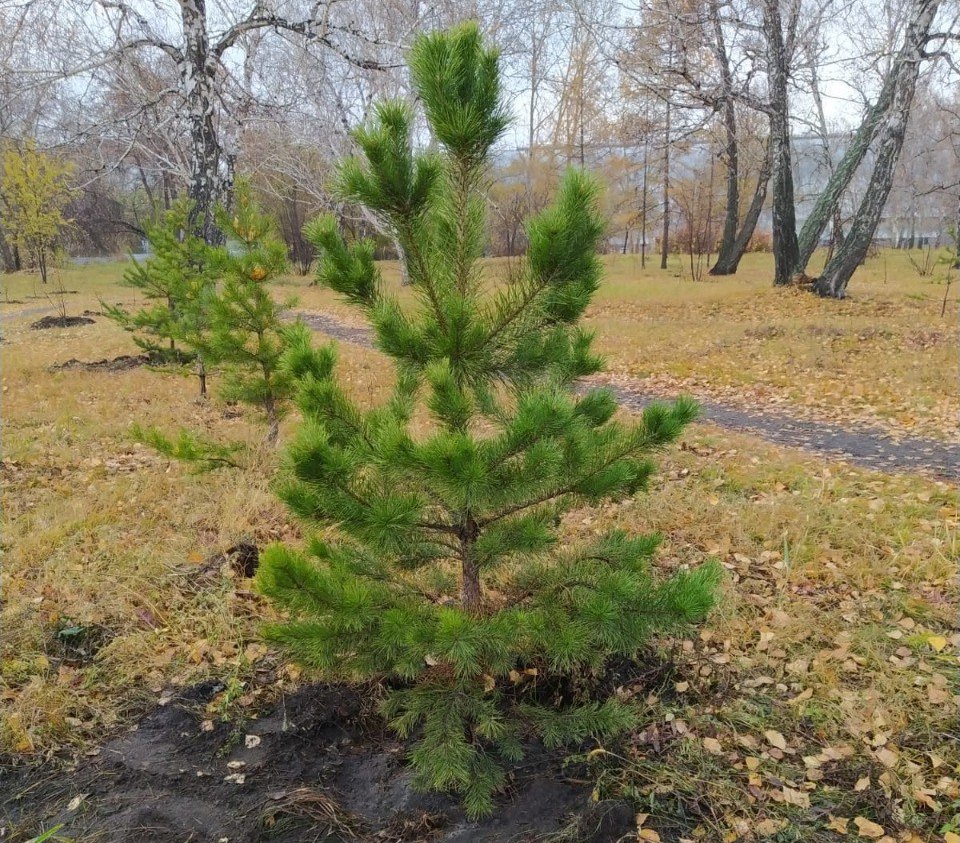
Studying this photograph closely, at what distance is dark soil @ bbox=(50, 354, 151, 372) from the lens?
10605mm

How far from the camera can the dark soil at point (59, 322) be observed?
16219 mm

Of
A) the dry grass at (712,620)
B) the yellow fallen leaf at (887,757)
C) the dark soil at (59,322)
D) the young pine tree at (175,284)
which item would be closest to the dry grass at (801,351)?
the dry grass at (712,620)

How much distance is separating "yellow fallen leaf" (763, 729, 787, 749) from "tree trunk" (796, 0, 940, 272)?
13617 mm

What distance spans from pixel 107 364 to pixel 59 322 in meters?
7.62

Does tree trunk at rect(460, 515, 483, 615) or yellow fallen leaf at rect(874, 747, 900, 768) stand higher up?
tree trunk at rect(460, 515, 483, 615)

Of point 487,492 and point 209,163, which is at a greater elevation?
point 209,163

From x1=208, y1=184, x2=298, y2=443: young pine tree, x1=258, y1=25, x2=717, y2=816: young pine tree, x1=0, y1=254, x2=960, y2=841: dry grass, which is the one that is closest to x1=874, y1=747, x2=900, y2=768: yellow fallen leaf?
x1=0, y1=254, x2=960, y2=841: dry grass

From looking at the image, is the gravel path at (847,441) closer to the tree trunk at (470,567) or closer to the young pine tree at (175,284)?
Result: the young pine tree at (175,284)

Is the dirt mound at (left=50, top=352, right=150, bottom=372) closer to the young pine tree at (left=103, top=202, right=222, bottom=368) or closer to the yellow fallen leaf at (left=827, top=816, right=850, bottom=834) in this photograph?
the young pine tree at (left=103, top=202, right=222, bottom=368)

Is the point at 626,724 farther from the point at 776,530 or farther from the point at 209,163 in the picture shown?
the point at 209,163

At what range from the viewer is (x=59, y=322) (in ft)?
54.6

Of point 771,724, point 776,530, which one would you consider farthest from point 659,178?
point 771,724

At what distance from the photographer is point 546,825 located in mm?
2270

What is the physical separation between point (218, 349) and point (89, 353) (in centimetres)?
901
